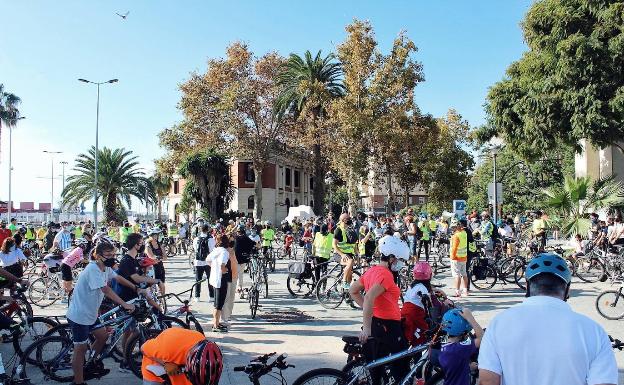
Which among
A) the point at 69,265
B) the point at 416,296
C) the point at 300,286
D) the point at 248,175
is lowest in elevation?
the point at 300,286

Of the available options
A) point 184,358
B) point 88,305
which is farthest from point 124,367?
point 184,358

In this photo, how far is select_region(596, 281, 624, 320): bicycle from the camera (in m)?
10.1

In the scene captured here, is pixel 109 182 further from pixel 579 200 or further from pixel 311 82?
pixel 579 200

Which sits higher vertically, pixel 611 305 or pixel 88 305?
pixel 88 305

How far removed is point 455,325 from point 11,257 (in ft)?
31.8

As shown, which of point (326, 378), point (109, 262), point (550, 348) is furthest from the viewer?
point (109, 262)

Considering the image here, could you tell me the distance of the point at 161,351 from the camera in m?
3.01

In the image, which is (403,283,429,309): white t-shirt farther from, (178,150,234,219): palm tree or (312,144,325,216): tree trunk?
(178,150,234,219): palm tree

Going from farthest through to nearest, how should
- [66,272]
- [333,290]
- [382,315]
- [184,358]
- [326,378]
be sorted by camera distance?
[66,272]
[333,290]
[382,315]
[326,378]
[184,358]

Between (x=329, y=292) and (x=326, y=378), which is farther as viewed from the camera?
(x=329, y=292)

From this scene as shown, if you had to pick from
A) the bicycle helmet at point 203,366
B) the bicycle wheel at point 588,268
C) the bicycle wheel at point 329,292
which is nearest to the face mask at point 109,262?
the bicycle helmet at point 203,366

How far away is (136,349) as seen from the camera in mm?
6988

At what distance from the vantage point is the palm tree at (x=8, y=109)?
53.2 meters

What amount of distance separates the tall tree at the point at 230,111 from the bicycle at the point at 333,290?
3034 cm
